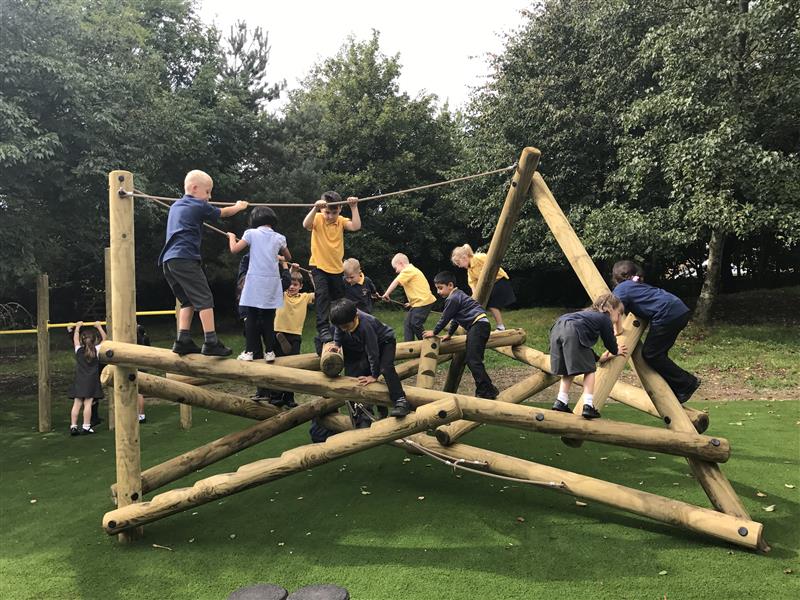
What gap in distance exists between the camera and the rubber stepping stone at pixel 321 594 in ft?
8.98

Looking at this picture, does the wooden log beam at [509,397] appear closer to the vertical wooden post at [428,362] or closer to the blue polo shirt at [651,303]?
the vertical wooden post at [428,362]

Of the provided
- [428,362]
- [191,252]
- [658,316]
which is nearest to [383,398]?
[428,362]

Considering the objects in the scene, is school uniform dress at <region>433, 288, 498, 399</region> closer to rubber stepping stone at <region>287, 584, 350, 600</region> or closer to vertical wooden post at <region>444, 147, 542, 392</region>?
vertical wooden post at <region>444, 147, 542, 392</region>

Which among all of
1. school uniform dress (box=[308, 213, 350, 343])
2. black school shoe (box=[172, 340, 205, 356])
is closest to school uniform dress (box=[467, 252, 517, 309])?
school uniform dress (box=[308, 213, 350, 343])

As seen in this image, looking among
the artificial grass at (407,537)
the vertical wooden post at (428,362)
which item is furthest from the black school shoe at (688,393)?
the vertical wooden post at (428,362)

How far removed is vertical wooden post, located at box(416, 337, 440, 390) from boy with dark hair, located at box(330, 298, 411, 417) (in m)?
1.31

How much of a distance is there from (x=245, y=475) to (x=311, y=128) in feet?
58.1

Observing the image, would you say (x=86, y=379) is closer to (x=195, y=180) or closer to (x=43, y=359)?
(x=43, y=359)

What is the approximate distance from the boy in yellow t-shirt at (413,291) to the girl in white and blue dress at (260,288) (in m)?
2.92

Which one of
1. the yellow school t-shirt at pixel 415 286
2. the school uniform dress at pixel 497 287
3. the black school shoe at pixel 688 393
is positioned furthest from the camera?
the yellow school t-shirt at pixel 415 286

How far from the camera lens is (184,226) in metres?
4.42

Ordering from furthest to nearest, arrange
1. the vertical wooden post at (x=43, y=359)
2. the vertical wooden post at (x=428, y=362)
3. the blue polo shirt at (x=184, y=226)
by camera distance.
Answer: the vertical wooden post at (x=43, y=359)
the vertical wooden post at (x=428, y=362)
the blue polo shirt at (x=184, y=226)

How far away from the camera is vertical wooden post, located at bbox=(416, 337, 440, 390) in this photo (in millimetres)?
6004

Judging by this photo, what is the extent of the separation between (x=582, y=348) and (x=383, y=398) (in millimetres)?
1684
